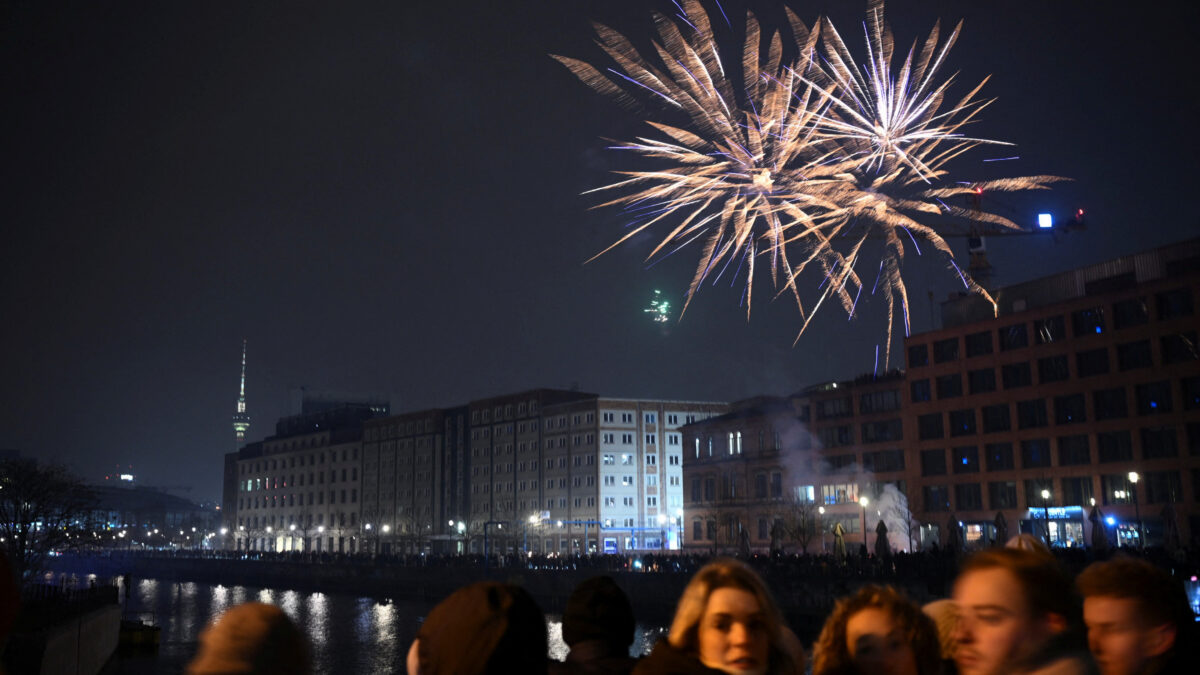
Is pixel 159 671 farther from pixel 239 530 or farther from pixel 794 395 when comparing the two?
pixel 239 530

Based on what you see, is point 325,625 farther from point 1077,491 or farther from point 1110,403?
point 1110,403

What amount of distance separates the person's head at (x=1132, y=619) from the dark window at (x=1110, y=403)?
6202 cm

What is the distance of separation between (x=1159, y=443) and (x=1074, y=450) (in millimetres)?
5799

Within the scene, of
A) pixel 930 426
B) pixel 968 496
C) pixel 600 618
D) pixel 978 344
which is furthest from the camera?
pixel 930 426

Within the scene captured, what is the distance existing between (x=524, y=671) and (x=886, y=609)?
179cm

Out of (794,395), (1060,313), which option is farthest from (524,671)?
(794,395)

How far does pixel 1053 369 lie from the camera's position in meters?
64.5

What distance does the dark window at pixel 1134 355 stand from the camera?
5857cm

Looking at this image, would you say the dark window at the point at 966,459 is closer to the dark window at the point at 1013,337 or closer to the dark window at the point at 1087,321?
the dark window at the point at 1013,337

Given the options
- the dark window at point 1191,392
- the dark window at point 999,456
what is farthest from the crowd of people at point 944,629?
the dark window at point 999,456

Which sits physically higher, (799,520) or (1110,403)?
(1110,403)

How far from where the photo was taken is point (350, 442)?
465 feet

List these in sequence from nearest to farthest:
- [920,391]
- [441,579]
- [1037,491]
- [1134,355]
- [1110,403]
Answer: [1134,355], [1110,403], [1037,491], [920,391], [441,579]

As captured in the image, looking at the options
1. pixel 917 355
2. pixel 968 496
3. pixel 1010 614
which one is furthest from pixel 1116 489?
pixel 1010 614
